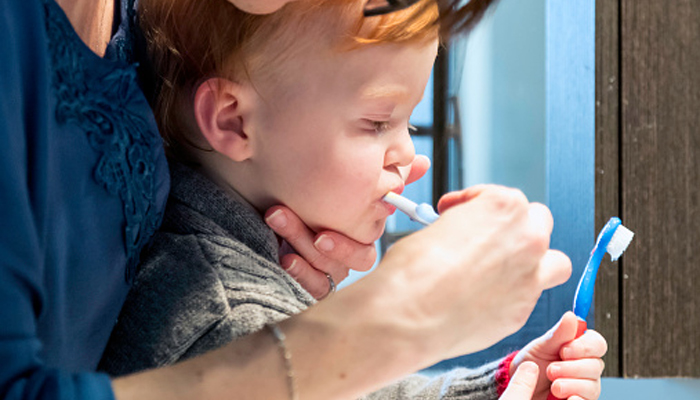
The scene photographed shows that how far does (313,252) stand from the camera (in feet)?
2.70

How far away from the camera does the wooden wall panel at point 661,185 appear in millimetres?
1551

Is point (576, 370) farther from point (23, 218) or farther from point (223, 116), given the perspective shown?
point (23, 218)

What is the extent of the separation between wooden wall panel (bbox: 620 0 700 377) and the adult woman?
1.09 m

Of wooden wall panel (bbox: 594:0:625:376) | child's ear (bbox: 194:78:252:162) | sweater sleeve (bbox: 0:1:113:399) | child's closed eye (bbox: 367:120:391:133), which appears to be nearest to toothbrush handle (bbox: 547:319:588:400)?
child's closed eye (bbox: 367:120:391:133)

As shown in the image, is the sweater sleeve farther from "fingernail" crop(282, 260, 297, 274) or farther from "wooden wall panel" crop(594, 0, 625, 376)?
"wooden wall panel" crop(594, 0, 625, 376)

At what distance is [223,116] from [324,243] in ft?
0.57

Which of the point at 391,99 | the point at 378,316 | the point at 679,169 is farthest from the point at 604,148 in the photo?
the point at 378,316

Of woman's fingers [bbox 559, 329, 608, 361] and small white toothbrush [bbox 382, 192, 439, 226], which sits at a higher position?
small white toothbrush [bbox 382, 192, 439, 226]

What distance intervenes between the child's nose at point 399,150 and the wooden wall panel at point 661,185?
0.91 metres

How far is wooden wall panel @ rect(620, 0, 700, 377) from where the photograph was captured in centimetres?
155

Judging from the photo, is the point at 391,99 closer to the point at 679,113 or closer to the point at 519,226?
the point at 519,226

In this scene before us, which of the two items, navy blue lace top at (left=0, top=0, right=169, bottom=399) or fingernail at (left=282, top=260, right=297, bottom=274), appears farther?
fingernail at (left=282, top=260, right=297, bottom=274)

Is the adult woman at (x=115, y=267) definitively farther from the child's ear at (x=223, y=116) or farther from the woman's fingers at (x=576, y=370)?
the woman's fingers at (x=576, y=370)

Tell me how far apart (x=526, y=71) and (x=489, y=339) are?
1031mm
